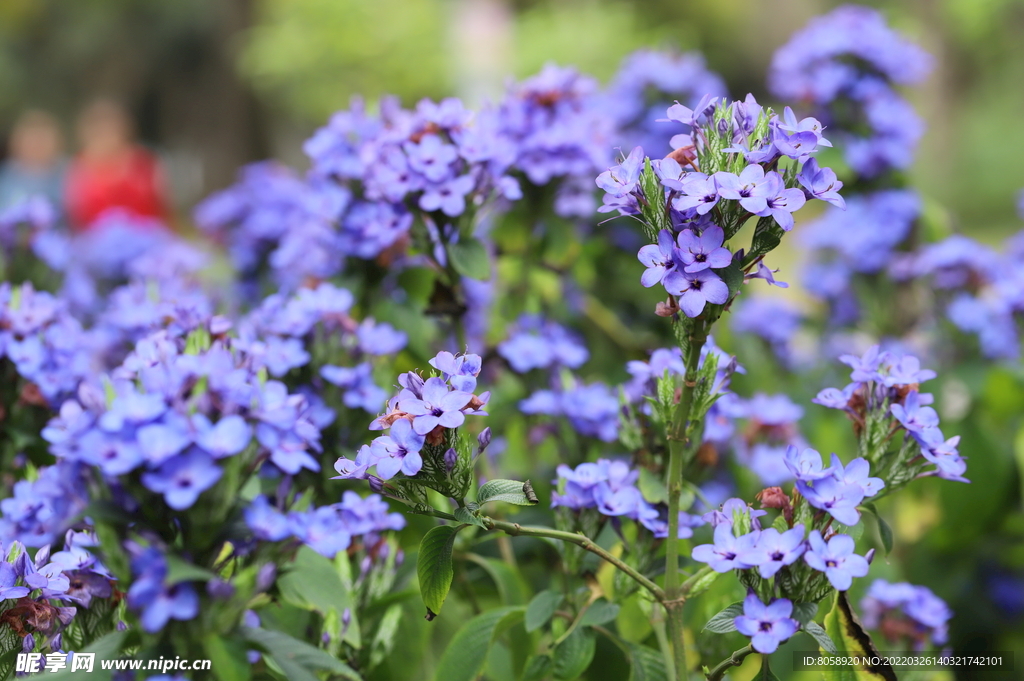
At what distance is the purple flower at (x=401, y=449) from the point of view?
1.11m

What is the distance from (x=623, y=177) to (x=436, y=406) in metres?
0.42

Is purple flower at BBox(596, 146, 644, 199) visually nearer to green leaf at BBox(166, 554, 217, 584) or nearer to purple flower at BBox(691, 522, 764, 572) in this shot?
purple flower at BBox(691, 522, 764, 572)

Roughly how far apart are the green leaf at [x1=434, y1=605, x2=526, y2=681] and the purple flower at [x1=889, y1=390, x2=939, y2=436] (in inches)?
25.9

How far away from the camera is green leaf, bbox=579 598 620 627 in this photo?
4.33 ft

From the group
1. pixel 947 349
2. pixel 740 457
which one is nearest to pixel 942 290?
pixel 947 349

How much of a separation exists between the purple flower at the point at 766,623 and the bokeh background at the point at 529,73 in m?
0.69

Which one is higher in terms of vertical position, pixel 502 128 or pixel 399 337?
pixel 502 128

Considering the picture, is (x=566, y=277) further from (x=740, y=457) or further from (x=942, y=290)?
(x=942, y=290)

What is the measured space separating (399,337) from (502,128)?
2.02 feet

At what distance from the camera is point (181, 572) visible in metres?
0.90

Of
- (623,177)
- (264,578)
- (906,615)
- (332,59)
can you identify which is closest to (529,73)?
(332,59)

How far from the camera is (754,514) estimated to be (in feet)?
3.80

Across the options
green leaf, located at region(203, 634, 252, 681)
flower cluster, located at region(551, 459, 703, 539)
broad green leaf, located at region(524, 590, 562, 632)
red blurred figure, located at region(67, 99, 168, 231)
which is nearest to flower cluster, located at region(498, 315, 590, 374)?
flower cluster, located at region(551, 459, 703, 539)

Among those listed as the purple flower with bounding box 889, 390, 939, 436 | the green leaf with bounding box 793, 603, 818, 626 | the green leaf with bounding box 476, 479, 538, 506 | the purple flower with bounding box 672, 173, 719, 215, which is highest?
the purple flower with bounding box 672, 173, 719, 215
